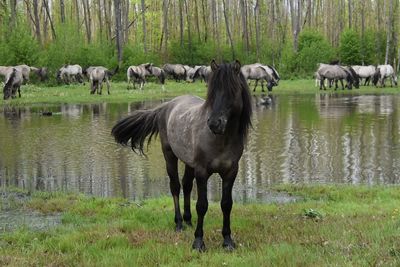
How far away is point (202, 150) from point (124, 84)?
1471 inches

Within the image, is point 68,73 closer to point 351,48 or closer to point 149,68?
point 149,68

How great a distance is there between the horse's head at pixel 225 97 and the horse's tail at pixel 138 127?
209 cm

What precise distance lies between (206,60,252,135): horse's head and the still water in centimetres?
372

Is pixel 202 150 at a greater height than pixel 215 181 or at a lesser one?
greater

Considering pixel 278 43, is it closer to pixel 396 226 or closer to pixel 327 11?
pixel 327 11

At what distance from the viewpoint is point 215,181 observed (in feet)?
37.1

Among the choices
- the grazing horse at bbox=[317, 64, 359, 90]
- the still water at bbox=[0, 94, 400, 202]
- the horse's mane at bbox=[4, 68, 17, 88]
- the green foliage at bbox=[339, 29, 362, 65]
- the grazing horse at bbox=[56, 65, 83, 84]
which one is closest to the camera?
the still water at bbox=[0, 94, 400, 202]

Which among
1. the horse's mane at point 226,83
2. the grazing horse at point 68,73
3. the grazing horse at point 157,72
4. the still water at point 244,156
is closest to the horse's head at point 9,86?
the still water at point 244,156

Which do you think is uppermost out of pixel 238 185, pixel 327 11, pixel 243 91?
pixel 327 11

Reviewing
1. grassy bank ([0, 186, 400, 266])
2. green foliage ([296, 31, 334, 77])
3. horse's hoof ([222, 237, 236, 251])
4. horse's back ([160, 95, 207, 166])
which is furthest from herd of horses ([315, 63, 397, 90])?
horse's hoof ([222, 237, 236, 251])

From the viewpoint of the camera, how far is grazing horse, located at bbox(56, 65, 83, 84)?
140 feet

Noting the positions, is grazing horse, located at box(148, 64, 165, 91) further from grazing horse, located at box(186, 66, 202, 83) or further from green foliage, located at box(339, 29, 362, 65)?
green foliage, located at box(339, 29, 362, 65)

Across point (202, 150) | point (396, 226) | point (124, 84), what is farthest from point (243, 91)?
point (124, 84)

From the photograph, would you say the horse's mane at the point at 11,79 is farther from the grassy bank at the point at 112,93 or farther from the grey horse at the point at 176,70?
the grey horse at the point at 176,70
